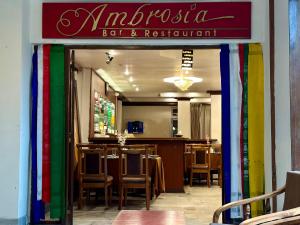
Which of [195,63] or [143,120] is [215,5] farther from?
[143,120]

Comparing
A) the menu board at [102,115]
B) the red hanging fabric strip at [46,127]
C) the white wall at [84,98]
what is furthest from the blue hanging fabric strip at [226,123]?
the menu board at [102,115]

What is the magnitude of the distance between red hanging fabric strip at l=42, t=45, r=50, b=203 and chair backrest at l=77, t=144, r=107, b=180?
5.79 feet

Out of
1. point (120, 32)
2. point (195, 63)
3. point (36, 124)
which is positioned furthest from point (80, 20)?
point (195, 63)

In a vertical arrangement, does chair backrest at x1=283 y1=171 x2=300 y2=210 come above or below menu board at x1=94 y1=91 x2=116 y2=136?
below

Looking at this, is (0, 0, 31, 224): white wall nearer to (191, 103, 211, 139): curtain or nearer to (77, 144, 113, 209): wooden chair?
(77, 144, 113, 209): wooden chair

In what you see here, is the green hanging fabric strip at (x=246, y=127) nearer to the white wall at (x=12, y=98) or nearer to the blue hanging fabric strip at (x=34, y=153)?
the blue hanging fabric strip at (x=34, y=153)

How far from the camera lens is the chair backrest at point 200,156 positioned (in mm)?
10836

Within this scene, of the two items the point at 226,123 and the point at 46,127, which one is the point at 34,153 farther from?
the point at 226,123

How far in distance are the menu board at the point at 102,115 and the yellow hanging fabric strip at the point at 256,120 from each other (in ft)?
21.4

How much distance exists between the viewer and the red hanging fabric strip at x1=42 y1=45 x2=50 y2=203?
5840 millimetres

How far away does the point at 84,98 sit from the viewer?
10984mm

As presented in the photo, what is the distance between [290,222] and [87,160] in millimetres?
5240

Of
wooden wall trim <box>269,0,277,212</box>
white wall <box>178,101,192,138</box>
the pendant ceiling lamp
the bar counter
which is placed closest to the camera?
wooden wall trim <box>269,0,277,212</box>

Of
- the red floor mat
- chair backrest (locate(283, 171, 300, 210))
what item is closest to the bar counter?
the red floor mat
